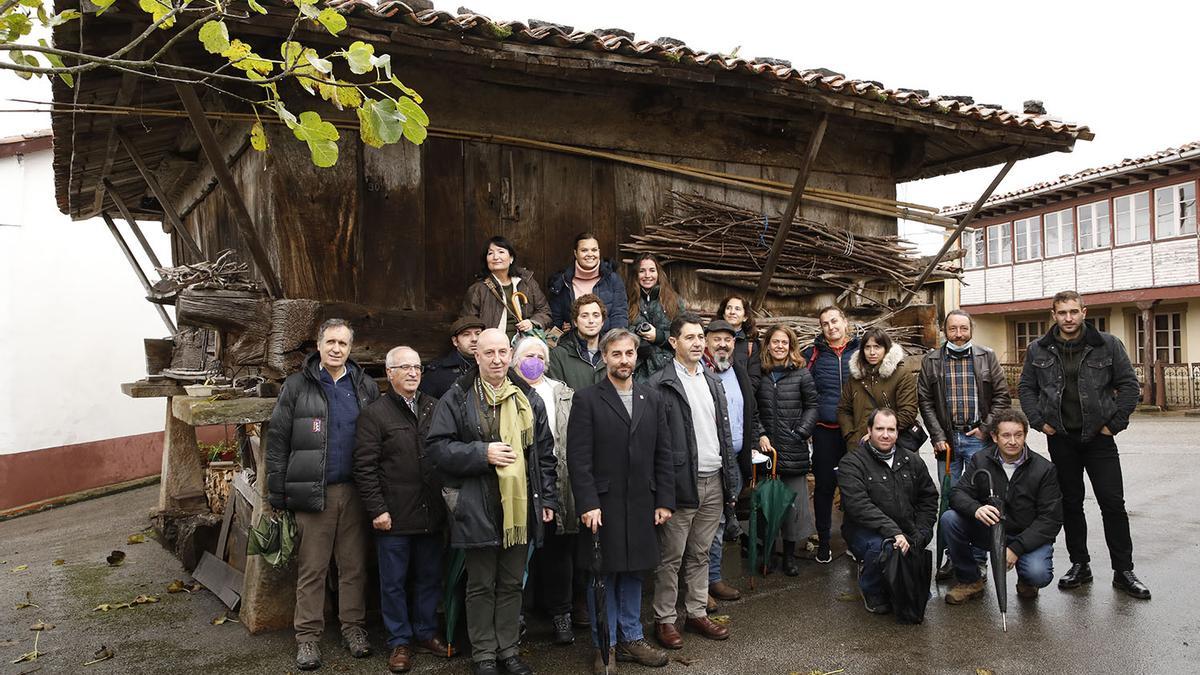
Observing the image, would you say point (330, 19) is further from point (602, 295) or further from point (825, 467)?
point (825, 467)

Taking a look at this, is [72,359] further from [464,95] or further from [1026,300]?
[1026,300]

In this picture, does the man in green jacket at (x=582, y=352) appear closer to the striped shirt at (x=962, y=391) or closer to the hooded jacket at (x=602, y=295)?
the hooded jacket at (x=602, y=295)

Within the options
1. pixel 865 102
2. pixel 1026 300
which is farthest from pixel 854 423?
pixel 1026 300

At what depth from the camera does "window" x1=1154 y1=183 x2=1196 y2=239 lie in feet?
61.9

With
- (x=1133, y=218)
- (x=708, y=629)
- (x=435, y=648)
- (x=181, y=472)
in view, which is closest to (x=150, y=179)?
(x=181, y=472)

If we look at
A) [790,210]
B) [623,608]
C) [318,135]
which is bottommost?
[623,608]

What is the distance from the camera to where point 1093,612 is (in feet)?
16.0

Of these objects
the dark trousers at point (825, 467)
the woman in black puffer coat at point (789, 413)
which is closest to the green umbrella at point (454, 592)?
the woman in black puffer coat at point (789, 413)

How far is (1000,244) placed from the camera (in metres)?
24.5

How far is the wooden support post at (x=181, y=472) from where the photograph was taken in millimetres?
8180

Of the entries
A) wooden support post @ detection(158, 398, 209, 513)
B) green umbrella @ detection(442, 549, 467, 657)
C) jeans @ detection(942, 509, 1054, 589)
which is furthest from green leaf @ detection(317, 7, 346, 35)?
wooden support post @ detection(158, 398, 209, 513)

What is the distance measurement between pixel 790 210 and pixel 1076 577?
11.2ft

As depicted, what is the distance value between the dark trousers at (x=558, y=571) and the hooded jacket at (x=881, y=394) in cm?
232

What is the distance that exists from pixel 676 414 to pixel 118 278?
454 inches
